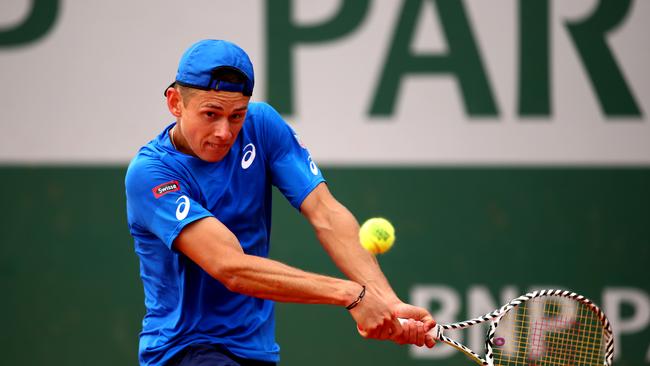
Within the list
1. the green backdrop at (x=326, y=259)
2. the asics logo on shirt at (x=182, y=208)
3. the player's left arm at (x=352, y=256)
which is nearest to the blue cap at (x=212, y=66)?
the asics logo on shirt at (x=182, y=208)

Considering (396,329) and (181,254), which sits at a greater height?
(181,254)

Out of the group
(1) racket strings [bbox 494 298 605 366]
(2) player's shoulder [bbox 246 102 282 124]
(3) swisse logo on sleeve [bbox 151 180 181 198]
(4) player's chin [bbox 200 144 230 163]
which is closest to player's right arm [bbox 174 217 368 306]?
(3) swisse logo on sleeve [bbox 151 180 181 198]

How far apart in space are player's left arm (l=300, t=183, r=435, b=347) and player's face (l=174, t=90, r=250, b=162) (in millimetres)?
485

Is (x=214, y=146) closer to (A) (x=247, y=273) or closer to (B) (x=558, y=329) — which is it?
(A) (x=247, y=273)

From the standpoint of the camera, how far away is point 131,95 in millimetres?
6617

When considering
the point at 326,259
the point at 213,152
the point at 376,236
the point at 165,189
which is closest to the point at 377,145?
the point at 326,259

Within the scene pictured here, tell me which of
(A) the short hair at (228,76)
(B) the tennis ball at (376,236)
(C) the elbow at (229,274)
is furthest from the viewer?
(B) the tennis ball at (376,236)

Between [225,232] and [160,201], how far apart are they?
10.6 inches

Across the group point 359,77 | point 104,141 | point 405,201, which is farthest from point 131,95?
point 405,201

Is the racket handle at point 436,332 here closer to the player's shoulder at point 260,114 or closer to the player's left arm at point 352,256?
the player's left arm at point 352,256

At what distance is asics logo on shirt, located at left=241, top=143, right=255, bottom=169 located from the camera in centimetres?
382

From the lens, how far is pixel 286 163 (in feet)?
12.9

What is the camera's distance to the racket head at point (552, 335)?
14.5 ft

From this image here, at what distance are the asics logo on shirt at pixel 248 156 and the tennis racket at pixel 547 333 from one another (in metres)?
0.84
